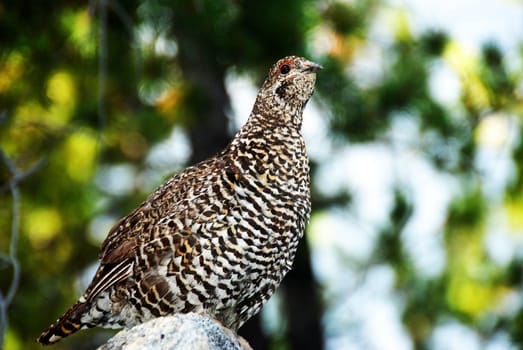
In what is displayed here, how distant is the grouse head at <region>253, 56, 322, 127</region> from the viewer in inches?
235

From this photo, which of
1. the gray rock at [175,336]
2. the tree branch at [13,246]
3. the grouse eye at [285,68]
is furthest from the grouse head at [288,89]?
the gray rock at [175,336]

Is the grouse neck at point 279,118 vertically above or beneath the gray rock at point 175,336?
above

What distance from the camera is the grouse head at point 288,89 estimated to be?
5.96 m

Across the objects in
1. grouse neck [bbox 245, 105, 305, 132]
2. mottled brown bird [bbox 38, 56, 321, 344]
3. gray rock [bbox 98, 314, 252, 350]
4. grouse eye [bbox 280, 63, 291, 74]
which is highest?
grouse eye [bbox 280, 63, 291, 74]

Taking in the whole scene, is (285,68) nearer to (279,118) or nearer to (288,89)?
(288,89)

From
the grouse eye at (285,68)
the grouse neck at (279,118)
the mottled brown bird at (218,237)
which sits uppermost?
the grouse eye at (285,68)

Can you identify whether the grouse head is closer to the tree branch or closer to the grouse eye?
the grouse eye

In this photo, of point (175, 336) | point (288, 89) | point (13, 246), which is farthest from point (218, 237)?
point (13, 246)

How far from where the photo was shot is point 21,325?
964cm

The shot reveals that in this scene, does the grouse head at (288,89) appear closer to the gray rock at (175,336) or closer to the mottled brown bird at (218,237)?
the mottled brown bird at (218,237)

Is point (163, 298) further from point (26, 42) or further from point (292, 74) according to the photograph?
point (26, 42)

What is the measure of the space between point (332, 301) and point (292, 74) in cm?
713

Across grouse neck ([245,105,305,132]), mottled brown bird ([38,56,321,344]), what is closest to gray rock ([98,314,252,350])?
mottled brown bird ([38,56,321,344])

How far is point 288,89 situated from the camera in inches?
237
